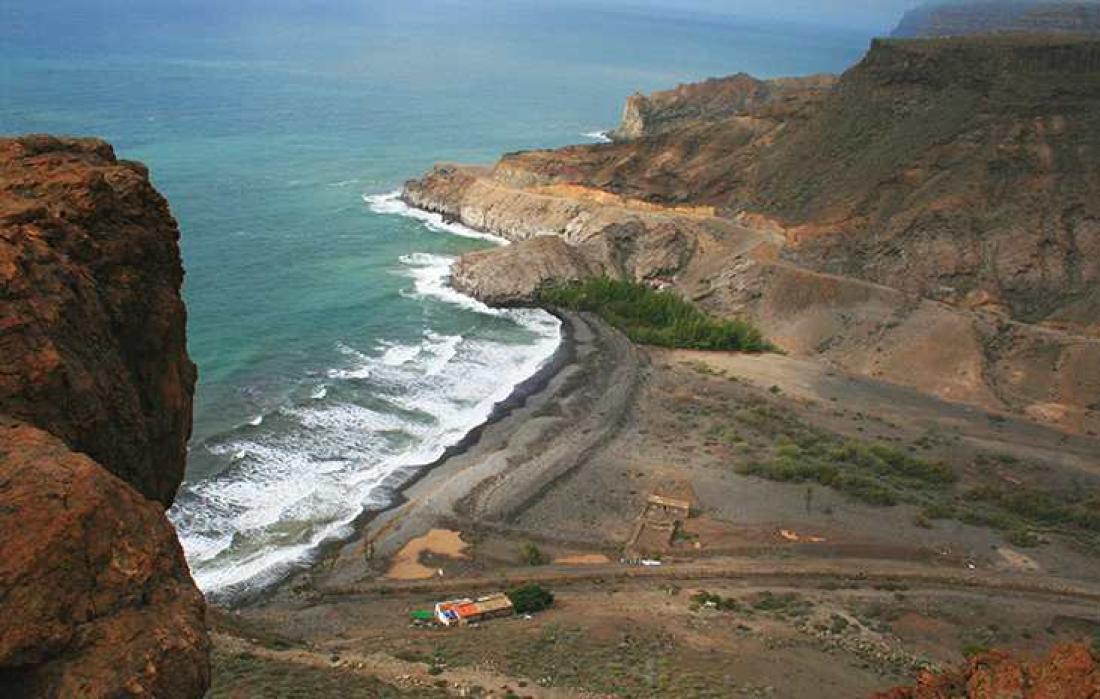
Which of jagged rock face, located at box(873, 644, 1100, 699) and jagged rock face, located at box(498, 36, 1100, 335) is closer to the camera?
jagged rock face, located at box(873, 644, 1100, 699)

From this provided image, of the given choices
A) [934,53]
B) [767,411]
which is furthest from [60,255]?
[934,53]

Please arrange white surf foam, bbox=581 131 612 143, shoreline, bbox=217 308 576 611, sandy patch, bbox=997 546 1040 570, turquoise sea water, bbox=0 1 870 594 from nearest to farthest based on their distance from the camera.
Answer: shoreline, bbox=217 308 576 611 < sandy patch, bbox=997 546 1040 570 < turquoise sea water, bbox=0 1 870 594 < white surf foam, bbox=581 131 612 143

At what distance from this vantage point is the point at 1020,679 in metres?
15.6

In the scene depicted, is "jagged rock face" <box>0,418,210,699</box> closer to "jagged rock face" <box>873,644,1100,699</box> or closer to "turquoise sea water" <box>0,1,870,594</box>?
"jagged rock face" <box>873,644,1100,699</box>

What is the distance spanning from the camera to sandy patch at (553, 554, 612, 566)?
37644 mm

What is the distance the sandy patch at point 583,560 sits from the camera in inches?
1482

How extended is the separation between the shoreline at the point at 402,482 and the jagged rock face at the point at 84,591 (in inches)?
876

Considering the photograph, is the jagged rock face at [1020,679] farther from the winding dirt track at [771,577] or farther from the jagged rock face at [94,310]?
the winding dirt track at [771,577]

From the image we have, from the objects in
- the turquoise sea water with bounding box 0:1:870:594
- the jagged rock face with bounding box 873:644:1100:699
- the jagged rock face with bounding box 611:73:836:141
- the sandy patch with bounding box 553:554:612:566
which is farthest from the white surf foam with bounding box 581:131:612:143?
the jagged rock face with bounding box 873:644:1100:699

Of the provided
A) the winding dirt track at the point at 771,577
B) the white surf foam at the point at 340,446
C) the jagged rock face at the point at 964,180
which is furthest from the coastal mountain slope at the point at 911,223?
the winding dirt track at the point at 771,577

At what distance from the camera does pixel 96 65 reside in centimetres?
16175

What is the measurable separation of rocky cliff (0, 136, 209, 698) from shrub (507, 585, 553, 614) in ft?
44.5

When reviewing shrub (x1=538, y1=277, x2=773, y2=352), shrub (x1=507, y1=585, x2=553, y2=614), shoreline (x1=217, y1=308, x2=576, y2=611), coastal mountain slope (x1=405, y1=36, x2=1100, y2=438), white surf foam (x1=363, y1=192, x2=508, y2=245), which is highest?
coastal mountain slope (x1=405, y1=36, x2=1100, y2=438)

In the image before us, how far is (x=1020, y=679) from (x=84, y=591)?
45.2ft
